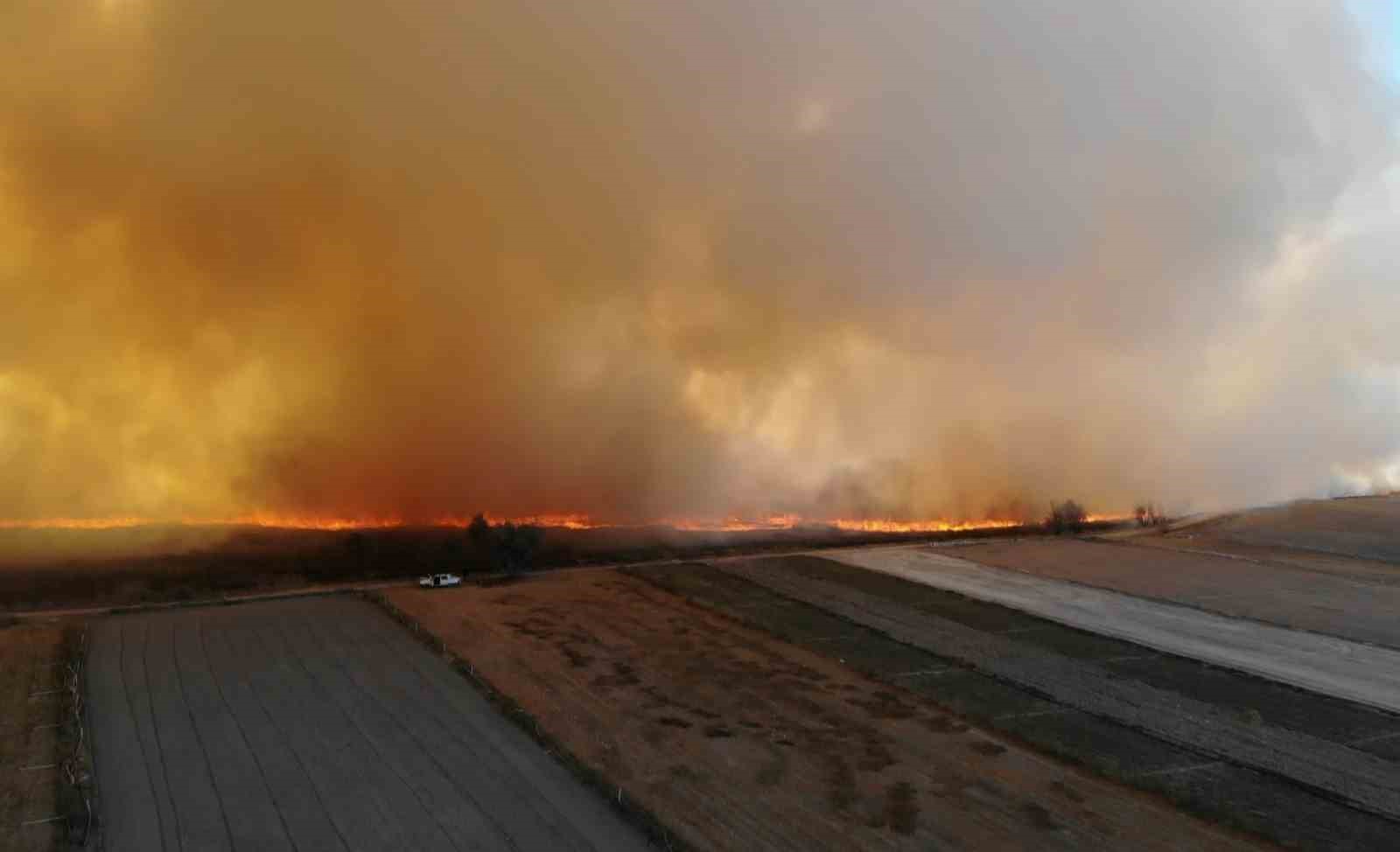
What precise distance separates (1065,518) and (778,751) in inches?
1089

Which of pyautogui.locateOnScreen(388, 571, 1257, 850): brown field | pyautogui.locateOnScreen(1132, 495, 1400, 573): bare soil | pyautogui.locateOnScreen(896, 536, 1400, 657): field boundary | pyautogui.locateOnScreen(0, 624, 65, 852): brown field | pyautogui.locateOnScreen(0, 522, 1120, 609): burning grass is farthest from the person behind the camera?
pyautogui.locateOnScreen(1132, 495, 1400, 573): bare soil

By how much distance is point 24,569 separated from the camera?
24547mm

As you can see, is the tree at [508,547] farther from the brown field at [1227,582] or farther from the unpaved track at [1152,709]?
the brown field at [1227,582]

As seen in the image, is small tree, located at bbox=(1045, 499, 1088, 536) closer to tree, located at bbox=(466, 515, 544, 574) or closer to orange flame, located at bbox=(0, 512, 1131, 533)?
orange flame, located at bbox=(0, 512, 1131, 533)

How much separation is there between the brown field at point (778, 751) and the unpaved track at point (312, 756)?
3.05 feet

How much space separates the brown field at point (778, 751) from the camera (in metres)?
11.6

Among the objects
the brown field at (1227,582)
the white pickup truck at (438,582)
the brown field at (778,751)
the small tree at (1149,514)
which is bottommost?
the brown field at (778,751)

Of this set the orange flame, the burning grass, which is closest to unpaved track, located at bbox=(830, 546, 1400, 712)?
the burning grass

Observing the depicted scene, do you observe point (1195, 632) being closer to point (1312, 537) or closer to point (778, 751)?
point (778, 751)

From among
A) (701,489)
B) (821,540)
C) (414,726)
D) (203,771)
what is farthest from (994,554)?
(203,771)

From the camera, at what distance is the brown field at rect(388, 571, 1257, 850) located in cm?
1164

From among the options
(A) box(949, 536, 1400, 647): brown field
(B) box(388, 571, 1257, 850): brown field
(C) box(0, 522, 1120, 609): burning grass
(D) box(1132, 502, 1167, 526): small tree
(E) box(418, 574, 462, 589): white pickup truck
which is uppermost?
(D) box(1132, 502, 1167, 526): small tree

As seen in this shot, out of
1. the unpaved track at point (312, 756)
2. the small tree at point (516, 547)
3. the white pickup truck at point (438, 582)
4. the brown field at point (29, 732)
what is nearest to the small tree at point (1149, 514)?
the small tree at point (516, 547)

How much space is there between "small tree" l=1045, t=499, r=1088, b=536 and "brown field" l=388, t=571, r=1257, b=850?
2116 cm
